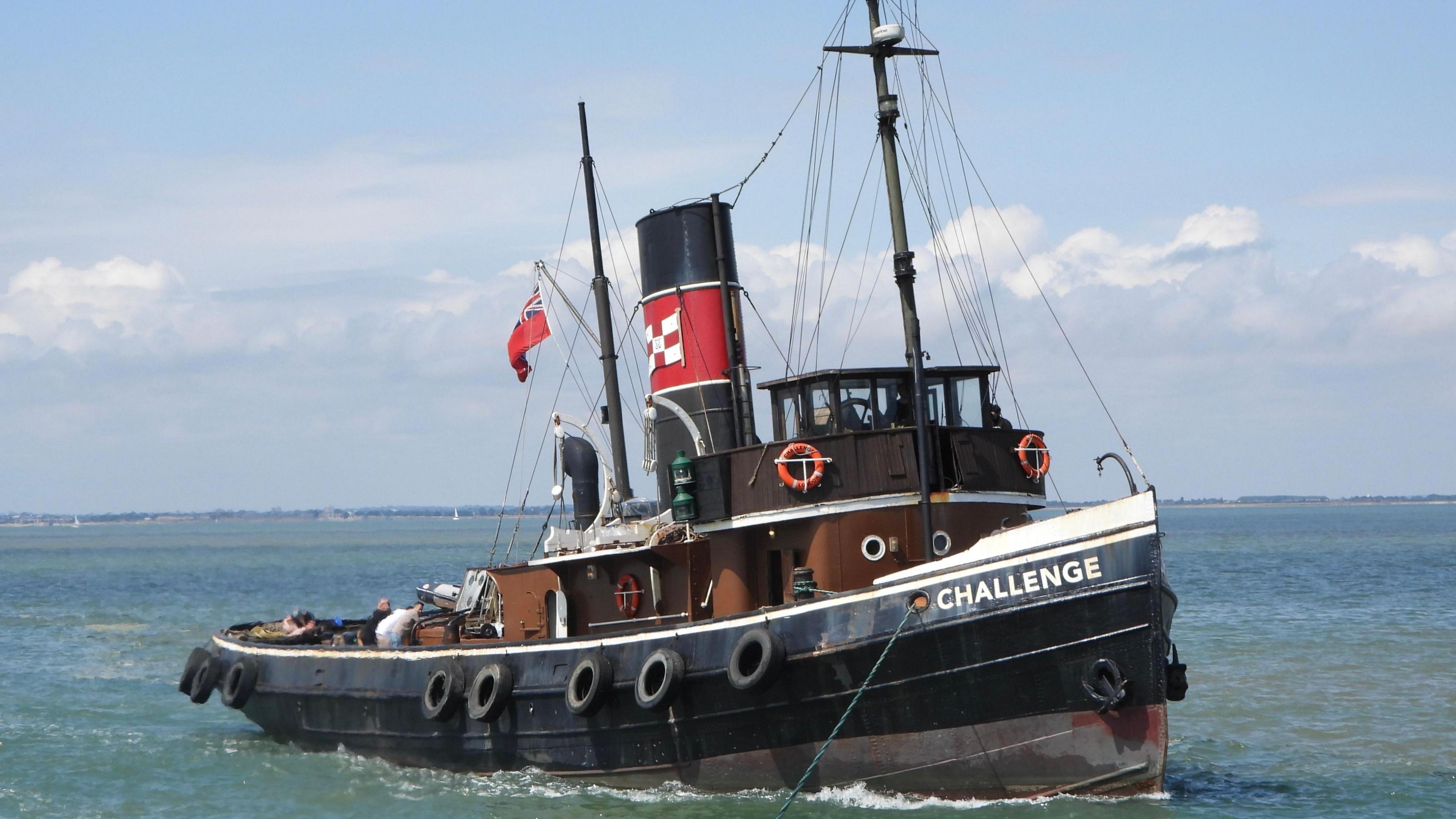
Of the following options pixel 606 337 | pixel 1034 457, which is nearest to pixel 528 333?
pixel 606 337

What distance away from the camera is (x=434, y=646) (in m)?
17.7

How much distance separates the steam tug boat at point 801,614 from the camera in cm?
1337

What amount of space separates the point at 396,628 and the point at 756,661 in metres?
7.11

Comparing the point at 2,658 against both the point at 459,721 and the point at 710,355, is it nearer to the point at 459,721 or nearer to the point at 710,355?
the point at 459,721

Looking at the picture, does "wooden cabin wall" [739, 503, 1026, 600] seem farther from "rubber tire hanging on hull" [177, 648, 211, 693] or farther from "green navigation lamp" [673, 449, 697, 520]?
"rubber tire hanging on hull" [177, 648, 211, 693]

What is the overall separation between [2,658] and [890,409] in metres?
27.3

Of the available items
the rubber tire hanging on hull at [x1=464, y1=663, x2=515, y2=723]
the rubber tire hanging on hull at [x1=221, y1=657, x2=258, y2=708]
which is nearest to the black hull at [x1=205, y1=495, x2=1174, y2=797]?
the rubber tire hanging on hull at [x1=464, y1=663, x2=515, y2=723]

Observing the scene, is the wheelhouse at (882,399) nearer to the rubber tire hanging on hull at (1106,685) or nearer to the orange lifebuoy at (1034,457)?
the orange lifebuoy at (1034,457)

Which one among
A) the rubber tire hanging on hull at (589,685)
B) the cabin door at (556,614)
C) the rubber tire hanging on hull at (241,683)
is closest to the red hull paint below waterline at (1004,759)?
the rubber tire hanging on hull at (589,685)

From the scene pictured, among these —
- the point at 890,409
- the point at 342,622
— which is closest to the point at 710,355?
the point at 890,409

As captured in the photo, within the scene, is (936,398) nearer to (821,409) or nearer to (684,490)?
(821,409)

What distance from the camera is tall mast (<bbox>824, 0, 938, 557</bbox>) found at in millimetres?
14398

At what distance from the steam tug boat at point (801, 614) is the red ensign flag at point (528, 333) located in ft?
12.2

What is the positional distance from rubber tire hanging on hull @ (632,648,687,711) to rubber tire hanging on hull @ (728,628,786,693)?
24.0 inches
